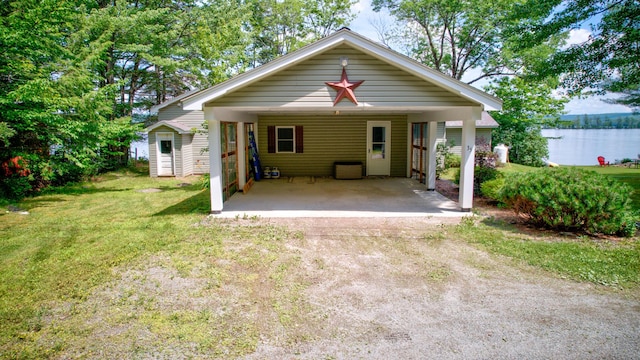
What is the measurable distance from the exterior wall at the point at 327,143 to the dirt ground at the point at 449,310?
27.5ft

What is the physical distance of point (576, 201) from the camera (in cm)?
657

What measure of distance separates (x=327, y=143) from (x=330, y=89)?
657 cm

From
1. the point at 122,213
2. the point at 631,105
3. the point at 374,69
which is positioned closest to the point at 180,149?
the point at 122,213

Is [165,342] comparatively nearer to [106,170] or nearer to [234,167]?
[234,167]

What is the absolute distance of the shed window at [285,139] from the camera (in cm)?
1433

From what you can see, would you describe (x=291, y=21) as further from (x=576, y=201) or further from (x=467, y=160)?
(x=576, y=201)

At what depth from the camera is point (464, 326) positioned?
3729 mm

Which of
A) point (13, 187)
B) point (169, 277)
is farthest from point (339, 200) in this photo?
point (13, 187)

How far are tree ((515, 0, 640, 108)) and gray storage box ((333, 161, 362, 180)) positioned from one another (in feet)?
21.4

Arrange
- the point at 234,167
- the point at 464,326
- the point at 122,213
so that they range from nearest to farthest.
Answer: the point at 464,326, the point at 122,213, the point at 234,167

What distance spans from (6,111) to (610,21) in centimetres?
1602

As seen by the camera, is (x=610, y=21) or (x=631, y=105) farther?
(x=631, y=105)

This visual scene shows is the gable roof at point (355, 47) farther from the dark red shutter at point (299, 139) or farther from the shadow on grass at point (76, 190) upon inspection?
the shadow on grass at point (76, 190)

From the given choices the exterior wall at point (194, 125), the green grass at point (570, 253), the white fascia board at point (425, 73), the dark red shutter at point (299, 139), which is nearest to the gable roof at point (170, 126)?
the exterior wall at point (194, 125)
